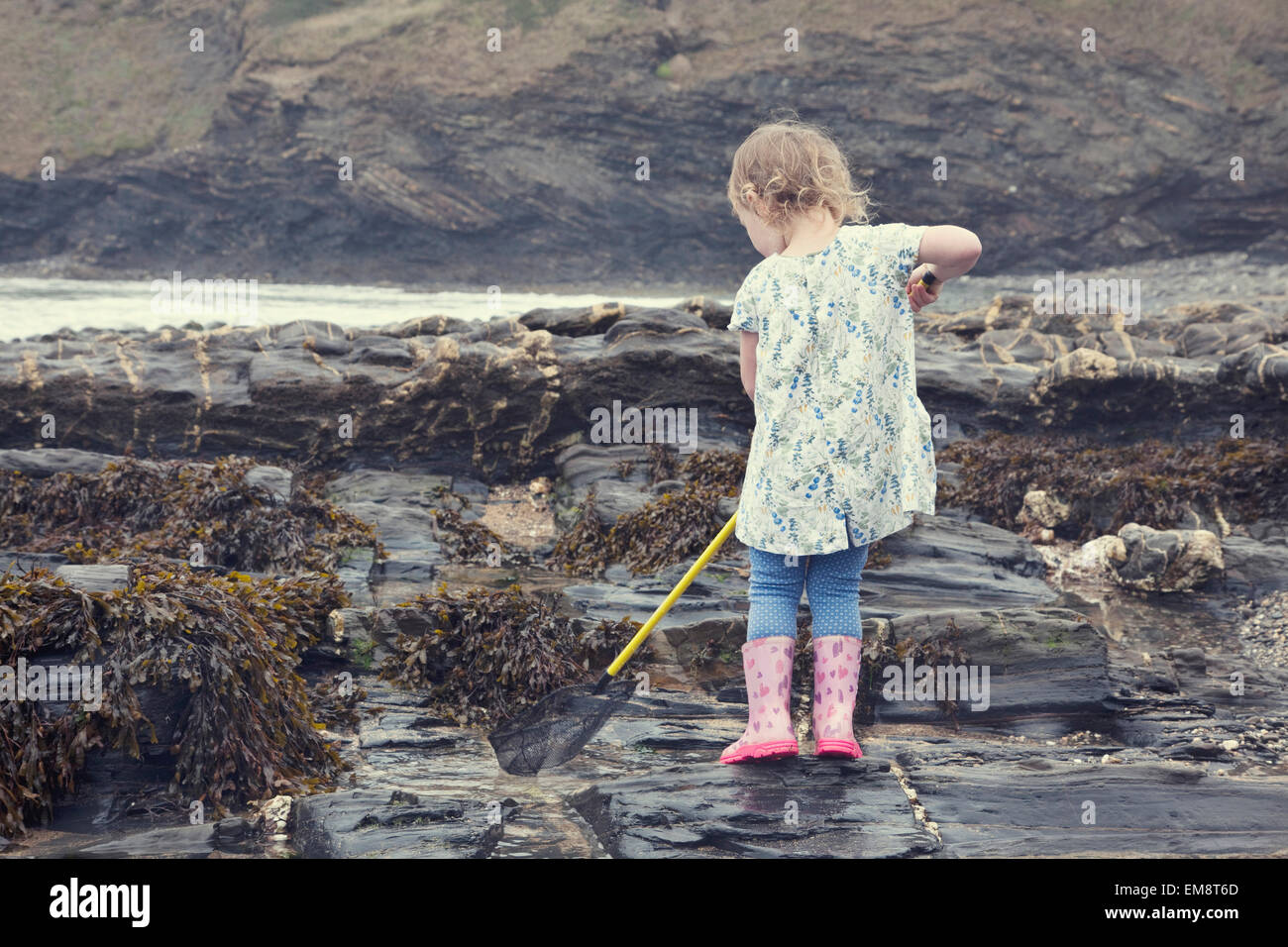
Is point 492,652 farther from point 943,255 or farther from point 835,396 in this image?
point 943,255

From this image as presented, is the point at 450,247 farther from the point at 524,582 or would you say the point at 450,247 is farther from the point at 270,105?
the point at 524,582

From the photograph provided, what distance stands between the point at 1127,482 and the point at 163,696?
753 centimetres

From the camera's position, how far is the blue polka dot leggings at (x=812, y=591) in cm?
411

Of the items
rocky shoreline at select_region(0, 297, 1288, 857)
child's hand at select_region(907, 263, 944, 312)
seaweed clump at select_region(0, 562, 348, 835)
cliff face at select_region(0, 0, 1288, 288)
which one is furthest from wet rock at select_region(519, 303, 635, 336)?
cliff face at select_region(0, 0, 1288, 288)

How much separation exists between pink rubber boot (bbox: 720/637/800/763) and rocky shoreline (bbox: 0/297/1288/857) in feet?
0.28

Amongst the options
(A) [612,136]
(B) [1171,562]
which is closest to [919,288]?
(B) [1171,562]

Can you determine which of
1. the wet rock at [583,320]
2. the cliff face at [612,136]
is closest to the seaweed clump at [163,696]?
the wet rock at [583,320]

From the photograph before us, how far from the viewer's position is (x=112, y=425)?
9992mm

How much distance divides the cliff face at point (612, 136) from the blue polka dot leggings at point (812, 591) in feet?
168

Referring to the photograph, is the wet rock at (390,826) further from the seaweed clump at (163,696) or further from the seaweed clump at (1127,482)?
the seaweed clump at (1127,482)

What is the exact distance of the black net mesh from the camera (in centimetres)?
450

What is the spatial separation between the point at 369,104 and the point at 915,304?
62.8 m

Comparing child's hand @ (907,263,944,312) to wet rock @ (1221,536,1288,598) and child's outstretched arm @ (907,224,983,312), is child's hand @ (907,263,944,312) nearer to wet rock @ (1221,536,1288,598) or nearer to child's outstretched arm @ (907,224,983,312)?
child's outstretched arm @ (907,224,983,312)

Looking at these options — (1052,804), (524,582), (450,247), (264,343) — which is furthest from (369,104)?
(1052,804)
